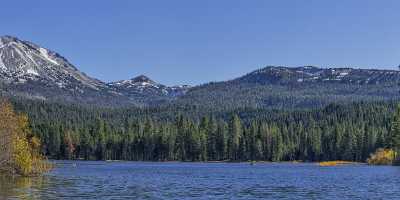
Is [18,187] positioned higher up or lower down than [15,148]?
lower down

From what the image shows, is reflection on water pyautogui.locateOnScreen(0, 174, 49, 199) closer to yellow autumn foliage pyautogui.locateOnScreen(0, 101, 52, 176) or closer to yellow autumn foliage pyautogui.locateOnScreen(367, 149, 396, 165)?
yellow autumn foliage pyautogui.locateOnScreen(0, 101, 52, 176)

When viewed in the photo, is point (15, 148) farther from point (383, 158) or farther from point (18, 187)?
point (383, 158)

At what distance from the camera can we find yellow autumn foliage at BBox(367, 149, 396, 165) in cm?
17173

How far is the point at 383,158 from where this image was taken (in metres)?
175

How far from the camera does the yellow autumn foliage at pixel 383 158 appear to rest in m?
172

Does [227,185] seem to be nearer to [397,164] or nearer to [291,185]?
[291,185]

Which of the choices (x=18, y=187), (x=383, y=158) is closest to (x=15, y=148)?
(x=18, y=187)

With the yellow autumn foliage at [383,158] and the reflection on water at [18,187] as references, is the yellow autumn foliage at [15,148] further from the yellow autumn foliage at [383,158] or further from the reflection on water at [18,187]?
the yellow autumn foliage at [383,158]

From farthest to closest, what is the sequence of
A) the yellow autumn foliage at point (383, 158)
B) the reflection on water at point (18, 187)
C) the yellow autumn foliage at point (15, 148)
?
the yellow autumn foliage at point (383, 158) → the yellow autumn foliage at point (15, 148) → the reflection on water at point (18, 187)

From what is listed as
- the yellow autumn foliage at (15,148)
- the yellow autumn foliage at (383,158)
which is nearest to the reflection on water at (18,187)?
the yellow autumn foliage at (15,148)

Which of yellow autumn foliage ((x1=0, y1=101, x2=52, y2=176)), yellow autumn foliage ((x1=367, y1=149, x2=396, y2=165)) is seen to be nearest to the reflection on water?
yellow autumn foliage ((x1=0, y1=101, x2=52, y2=176))

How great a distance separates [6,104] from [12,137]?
598 centimetres

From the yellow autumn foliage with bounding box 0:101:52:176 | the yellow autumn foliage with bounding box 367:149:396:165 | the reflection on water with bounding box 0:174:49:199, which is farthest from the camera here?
the yellow autumn foliage with bounding box 367:149:396:165

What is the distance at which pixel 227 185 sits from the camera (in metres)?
Answer: 84.8
